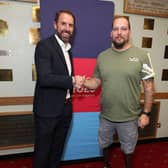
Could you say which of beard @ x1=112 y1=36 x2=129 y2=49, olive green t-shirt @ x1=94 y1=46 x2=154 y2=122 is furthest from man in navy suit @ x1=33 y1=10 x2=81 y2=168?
beard @ x1=112 y1=36 x2=129 y2=49

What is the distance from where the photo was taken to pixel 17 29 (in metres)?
2.08

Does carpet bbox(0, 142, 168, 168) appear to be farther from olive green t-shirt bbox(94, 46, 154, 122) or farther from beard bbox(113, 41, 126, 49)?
beard bbox(113, 41, 126, 49)

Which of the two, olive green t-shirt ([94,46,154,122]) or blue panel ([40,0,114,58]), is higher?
blue panel ([40,0,114,58])

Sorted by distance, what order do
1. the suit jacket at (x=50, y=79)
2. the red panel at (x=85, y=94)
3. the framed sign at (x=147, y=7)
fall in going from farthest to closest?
the framed sign at (x=147, y=7)
the red panel at (x=85, y=94)
the suit jacket at (x=50, y=79)

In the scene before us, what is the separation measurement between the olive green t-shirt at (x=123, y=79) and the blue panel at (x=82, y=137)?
41 centimetres

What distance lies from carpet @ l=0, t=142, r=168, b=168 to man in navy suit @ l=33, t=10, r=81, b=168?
0.52 meters

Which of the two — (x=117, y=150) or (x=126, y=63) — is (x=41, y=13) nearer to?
(x=126, y=63)

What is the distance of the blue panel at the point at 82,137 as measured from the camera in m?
2.23

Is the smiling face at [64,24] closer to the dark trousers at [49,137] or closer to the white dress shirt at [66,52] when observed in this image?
the white dress shirt at [66,52]

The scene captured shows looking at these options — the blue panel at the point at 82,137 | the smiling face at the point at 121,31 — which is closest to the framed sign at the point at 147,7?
the smiling face at the point at 121,31

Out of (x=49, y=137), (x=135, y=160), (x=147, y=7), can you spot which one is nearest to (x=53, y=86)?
(x=49, y=137)

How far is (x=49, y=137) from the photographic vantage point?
174cm

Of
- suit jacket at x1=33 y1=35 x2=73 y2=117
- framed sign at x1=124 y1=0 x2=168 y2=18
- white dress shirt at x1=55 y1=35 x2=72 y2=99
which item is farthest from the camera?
framed sign at x1=124 y1=0 x2=168 y2=18

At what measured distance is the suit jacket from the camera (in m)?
1.56
